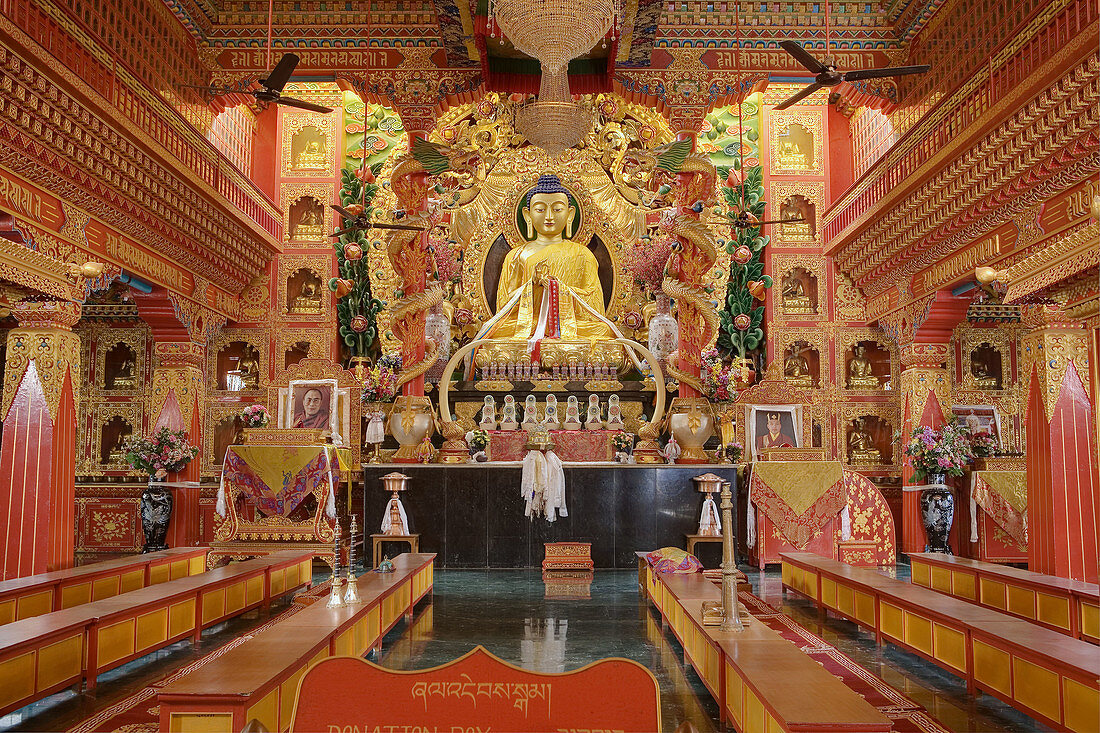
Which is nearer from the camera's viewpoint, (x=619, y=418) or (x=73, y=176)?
(x=73, y=176)

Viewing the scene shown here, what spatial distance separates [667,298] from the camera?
13469 mm

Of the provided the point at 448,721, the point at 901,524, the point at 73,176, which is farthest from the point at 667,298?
the point at 448,721

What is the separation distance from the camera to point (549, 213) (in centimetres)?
1397

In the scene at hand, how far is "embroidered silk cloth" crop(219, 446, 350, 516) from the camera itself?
910 centimetres

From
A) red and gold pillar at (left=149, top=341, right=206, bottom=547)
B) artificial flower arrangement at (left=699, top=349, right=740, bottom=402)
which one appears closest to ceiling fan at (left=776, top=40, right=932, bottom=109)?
artificial flower arrangement at (left=699, top=349, right=740, bottom=402)

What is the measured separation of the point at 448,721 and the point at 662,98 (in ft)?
Result: 30.8

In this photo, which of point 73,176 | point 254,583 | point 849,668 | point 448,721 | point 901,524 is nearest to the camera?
point 448,721

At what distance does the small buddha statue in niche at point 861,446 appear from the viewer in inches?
476

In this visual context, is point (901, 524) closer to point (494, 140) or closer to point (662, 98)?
point (662, 98)

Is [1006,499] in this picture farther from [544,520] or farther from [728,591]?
[728,591]

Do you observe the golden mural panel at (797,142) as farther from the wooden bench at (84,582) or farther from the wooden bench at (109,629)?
the wooden bench at (84,582)

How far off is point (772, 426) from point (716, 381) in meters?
0.97

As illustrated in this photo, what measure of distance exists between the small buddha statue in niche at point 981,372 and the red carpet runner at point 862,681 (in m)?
6.71

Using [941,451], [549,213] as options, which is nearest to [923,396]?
[941,451]
